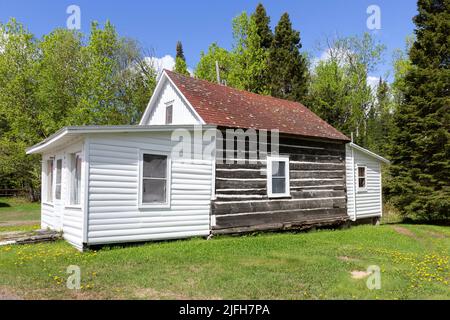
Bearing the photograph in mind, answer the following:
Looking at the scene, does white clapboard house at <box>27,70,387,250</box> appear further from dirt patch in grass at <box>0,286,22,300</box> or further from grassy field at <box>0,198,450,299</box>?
dirt patch in grass at <box>0,286,22,300</box>

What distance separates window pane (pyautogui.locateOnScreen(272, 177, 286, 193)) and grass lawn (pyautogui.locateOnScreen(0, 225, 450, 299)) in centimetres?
209

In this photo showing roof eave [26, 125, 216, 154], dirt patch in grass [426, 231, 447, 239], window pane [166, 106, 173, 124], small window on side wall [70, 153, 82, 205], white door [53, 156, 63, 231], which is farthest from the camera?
window pane [166, 106, 173, 124]

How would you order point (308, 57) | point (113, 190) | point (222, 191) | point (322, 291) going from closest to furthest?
point (322, 291), point (113, 190), point (222, 191), point (308, 57)

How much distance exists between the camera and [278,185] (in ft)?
43.0

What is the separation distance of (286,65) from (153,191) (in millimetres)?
24443

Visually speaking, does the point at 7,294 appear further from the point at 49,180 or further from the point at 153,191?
the point at 49,180

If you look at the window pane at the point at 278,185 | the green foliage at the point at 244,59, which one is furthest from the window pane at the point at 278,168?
the green foliage at the point at 244,59

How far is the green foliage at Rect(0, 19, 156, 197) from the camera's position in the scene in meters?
27.3

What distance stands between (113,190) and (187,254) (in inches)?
102

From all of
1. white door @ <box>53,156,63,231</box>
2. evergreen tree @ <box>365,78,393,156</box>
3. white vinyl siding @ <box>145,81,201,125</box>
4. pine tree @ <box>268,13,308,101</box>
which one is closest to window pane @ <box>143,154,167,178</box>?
white vinyl siding @ <box>145,81,201,125</box>

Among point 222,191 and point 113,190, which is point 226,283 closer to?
point 113,190

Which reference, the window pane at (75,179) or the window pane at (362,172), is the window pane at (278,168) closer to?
the window pane at (362,172)
